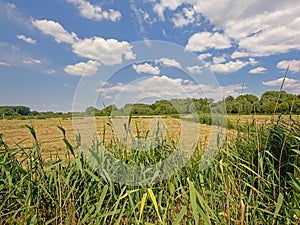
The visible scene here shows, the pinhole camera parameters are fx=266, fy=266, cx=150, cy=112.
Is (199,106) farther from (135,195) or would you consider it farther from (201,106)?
(135,195)

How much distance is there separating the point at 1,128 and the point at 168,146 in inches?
52.4

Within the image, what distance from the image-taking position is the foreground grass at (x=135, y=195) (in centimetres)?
126

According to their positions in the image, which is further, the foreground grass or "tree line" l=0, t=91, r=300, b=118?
"tree line" l=0, t=91, r=300, b=118

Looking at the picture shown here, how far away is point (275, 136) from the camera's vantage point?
7.50 feet

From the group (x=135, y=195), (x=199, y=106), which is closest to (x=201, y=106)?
(x=199, y=106)

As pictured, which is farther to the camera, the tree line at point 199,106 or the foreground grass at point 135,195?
the tree line at point 199,106

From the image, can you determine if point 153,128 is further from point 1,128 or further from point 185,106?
point 1,128

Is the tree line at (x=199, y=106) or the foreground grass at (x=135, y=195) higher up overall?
the tree line at (x=199, y=106)

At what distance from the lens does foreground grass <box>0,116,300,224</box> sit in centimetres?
126

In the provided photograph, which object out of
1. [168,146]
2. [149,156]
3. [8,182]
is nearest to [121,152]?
[149,156]

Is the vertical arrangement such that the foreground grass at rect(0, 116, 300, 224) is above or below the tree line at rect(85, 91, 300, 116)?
below

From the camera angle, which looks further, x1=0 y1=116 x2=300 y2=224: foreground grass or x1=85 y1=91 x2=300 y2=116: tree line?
x1=85 y1=91 x2=300 y2=116: tree line

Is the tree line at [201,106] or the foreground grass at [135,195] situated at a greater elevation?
the tree line at [201,106]

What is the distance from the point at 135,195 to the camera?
61.3 inches
